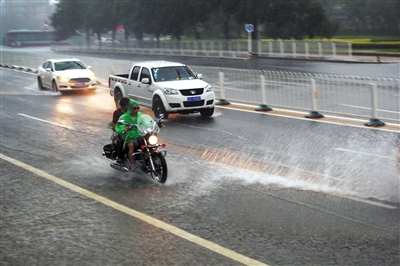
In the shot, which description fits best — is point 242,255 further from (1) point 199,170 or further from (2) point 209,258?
(1) point 199,170

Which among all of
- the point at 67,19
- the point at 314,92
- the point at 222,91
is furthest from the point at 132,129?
the point at 67,19

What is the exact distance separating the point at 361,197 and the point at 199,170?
129 inches

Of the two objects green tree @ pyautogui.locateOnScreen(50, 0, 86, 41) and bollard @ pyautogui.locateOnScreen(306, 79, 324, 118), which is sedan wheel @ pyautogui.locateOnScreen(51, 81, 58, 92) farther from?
green tree @ pyautogui.locateOnScreen(50, 0, 86, 41)

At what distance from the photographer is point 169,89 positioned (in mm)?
Answer: 17234

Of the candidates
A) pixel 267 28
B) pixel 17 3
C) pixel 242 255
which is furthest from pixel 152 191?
pixel 17 3

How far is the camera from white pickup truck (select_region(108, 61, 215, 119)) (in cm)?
1709

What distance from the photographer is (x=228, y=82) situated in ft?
69.8

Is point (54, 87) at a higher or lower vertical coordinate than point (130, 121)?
lower

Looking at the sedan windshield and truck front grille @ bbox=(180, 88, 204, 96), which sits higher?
the sedan windshield

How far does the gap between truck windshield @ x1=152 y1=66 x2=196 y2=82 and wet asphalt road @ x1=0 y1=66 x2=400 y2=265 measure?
2.39 m

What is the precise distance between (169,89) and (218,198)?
8523 mm

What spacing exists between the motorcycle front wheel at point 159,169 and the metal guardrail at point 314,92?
7110 millimetres

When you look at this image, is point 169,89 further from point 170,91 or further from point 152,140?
point 152,140

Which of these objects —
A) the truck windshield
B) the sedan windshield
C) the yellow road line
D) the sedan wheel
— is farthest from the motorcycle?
the sedan windshield
